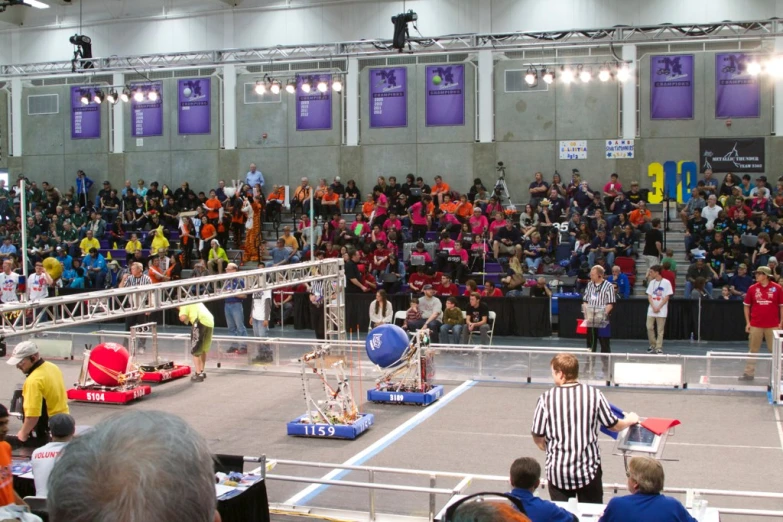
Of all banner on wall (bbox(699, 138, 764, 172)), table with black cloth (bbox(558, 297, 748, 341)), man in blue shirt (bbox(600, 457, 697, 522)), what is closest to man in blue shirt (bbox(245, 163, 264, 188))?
table with black cloth (bbox(558, 297, 748, 341))

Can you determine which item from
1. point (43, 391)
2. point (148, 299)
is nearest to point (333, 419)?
point (148, 299)

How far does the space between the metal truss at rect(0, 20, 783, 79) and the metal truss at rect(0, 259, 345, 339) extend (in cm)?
734

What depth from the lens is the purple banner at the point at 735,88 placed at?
2586cm

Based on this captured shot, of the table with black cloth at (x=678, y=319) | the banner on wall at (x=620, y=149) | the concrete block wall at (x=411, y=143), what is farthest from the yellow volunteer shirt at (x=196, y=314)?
the banner on wall at (x=620, y=149)

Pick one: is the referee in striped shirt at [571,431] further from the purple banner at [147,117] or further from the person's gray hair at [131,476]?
the purple banner at [147,117]

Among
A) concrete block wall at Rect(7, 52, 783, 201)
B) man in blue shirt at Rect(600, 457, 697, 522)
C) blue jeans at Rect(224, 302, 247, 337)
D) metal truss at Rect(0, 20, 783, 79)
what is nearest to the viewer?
man in blue shirt at Rect(600, 457, 697, 522)

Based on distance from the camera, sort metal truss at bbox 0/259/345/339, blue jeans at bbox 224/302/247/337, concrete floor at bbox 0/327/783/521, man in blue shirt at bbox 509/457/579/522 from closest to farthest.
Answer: man in blue shirt at bbox 509/457/579/522
concrete floor at bbox 0/327/783/521
metal truss at bbox 0/259/345/339
blue jeans at bbox 224/302/247/337

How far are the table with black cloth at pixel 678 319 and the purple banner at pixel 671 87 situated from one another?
8.65 m

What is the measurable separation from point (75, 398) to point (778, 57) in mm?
18255

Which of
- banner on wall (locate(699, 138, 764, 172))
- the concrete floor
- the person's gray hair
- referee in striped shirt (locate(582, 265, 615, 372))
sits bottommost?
the concrete floor

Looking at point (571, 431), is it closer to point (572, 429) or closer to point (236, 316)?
point (572, 429)

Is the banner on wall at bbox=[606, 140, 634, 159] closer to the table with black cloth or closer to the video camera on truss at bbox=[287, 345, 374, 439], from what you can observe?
the table with black cloth

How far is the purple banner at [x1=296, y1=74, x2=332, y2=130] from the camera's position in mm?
29516

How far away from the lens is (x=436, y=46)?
75.4 ft
